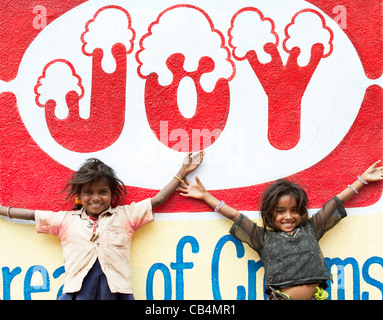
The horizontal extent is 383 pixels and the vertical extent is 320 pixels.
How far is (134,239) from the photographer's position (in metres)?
3.45

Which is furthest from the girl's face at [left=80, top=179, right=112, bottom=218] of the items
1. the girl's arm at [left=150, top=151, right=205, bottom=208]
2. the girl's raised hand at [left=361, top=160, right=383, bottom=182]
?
the girl's raised hand at [left=361, top=160, right=383, bottom=182]

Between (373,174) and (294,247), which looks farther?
(373,174)

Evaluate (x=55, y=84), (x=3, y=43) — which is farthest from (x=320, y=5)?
(x=3, y=43)

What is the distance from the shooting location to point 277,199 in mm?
3283

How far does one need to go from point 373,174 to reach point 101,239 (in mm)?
1924

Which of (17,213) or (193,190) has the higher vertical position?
(193,190)

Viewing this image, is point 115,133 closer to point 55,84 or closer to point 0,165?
point 55,84

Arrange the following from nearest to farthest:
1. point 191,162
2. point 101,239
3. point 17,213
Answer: point 101,239 → point 17,213 → point 191,162

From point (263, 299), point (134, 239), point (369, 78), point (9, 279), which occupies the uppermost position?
point (369, 78)

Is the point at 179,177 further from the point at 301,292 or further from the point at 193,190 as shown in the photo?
the point at 301,292

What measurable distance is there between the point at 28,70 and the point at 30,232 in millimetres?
1155

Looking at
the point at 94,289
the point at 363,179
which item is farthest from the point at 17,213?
the point at 363,179

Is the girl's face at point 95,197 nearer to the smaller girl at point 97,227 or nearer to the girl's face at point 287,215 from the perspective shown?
the smaller girl at point 97,227

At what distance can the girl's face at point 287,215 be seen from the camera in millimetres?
3264
